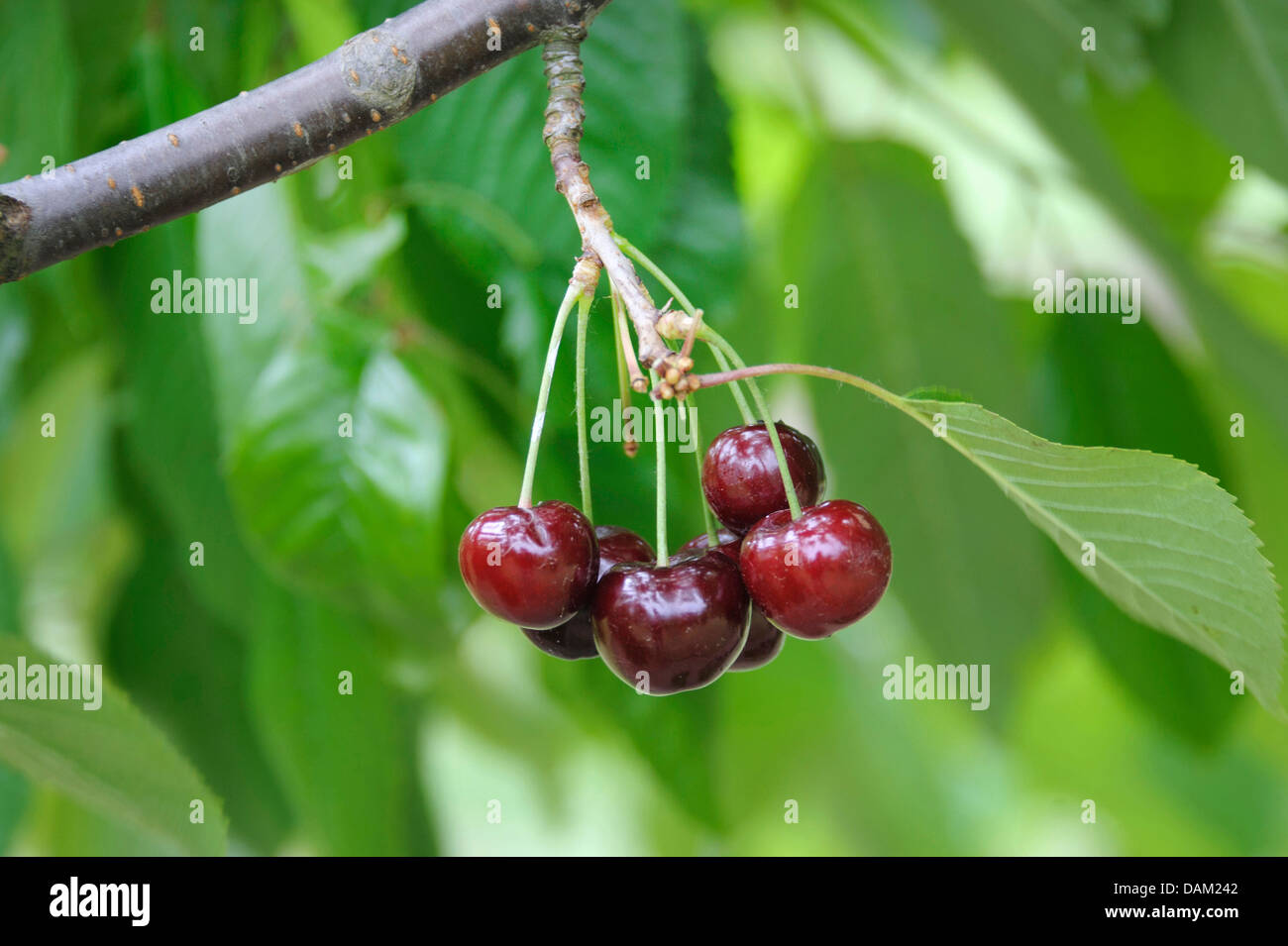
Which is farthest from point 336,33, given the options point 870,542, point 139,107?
point 870,542

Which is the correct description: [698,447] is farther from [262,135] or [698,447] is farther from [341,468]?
[341,468]

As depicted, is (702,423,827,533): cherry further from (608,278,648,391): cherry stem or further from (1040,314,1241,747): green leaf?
(1040,314,1241,747): green leaf

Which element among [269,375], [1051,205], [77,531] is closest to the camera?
[269,375]

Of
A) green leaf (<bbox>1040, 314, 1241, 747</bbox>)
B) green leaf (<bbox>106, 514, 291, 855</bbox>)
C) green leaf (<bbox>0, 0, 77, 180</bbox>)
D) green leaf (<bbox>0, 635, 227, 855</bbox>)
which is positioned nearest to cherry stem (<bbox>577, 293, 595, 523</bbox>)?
green leaf (<bbox>0, 635, 227, 855</bbox>)

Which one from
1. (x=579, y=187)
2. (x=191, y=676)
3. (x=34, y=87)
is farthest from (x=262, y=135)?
(x=191, y=676)
